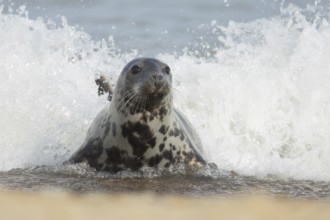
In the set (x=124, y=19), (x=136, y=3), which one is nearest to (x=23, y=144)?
(x=124, y=19)

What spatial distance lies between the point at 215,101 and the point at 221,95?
19cm

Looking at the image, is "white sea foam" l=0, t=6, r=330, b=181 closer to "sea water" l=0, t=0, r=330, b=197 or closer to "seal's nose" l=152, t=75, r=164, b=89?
"sea water" l=0, t=0, r=330, b=197

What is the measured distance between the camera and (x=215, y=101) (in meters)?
9.19

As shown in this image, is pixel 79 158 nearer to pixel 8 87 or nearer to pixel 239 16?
pixel 8 87

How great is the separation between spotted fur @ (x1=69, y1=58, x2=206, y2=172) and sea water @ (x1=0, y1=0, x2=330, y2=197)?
24cm

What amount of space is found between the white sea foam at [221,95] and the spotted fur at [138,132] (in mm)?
731

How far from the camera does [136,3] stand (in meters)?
19.8

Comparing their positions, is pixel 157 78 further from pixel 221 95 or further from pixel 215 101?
pixel 221 95

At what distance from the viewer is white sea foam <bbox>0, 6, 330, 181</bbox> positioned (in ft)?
22.4

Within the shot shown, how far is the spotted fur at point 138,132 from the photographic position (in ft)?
17.7

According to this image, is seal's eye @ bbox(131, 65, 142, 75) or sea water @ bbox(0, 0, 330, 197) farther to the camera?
sea water @ bbox(0, 0, 330, 197)

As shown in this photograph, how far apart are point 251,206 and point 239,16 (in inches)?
647

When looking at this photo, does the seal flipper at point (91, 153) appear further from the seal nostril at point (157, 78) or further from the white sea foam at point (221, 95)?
the seal nostril at point (157, 78)

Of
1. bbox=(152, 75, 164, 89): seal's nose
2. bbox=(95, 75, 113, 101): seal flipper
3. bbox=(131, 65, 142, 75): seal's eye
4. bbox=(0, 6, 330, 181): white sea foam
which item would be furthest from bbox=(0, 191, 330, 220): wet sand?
bbox=(95, 75, 113, 101): seal flipper
